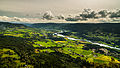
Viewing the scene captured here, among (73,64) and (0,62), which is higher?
(0,62)

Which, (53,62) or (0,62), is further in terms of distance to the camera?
(53,62)

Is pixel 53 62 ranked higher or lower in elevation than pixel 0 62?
lower

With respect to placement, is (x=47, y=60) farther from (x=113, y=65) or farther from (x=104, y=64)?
(x=113, y=65)

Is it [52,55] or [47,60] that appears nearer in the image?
[47,60]

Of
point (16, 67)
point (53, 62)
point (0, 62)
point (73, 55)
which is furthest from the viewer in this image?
point (73, 55)

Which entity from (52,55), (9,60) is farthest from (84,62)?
(9,60)

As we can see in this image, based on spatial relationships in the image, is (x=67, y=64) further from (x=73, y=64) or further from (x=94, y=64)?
(x=94, y=64)

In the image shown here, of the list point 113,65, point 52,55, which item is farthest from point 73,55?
point 113,65

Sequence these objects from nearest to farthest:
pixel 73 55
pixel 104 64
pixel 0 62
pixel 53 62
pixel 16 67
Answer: pixel 16 67 < pixel 0 62 < pixel 104 64 < pixel 53 62 < pixel 73 55
